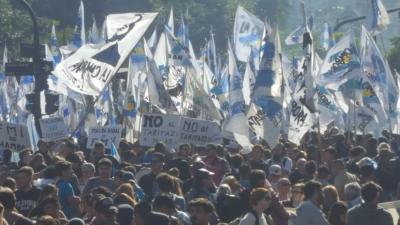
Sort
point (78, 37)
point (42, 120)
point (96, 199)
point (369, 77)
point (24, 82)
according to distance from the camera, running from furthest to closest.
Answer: point (24, 82)
point (78, 37)
point (369, 77)
point (42, 120)
point (96, 199)

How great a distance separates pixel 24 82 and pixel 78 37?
7.58m

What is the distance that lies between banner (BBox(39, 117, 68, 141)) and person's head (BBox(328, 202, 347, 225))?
430 inches

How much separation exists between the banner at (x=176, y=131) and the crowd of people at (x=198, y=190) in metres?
0.59

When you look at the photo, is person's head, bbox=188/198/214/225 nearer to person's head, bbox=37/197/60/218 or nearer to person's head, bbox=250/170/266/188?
person's head, bbox=37/197/60/218

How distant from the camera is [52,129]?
22.4 meters

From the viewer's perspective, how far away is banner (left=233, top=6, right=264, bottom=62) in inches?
1244

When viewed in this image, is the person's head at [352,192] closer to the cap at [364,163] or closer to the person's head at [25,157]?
the cap at [364,163]

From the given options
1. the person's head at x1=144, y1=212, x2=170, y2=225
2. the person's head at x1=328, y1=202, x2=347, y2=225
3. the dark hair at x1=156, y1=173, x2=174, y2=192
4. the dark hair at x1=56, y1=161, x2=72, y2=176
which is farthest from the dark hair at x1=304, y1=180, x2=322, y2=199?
the dark hair at x1=56, y1=161, x2=72, y2=176

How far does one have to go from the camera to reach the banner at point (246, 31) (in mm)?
31594

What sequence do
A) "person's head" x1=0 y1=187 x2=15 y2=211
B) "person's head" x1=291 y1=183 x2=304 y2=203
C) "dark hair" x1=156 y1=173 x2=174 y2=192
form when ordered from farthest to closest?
1. "person's head" x1=291 y1=183 x2=304 y2=203
2. "dark hair" x1=156 y1=173 x2=174 y2=192
3. "person's head" x1=0 y1=187 x2=15 y2=211

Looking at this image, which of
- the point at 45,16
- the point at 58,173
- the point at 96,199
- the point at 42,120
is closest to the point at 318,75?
the point at 42,120

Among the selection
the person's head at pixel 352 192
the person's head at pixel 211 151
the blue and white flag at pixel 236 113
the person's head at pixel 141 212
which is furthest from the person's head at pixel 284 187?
the blue and white flag at pixel 236 113

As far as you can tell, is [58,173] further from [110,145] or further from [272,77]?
[272,77]

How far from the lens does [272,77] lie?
71.6ft
